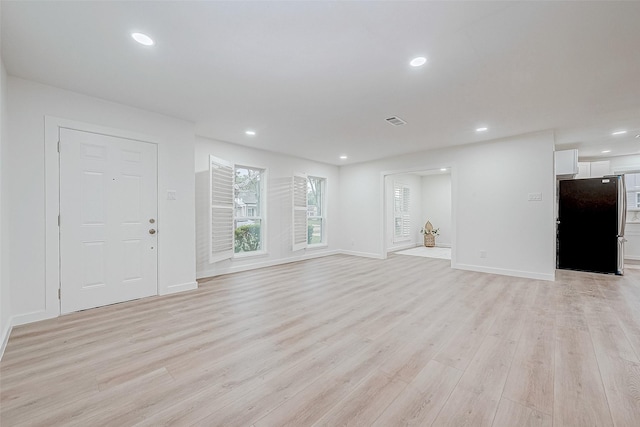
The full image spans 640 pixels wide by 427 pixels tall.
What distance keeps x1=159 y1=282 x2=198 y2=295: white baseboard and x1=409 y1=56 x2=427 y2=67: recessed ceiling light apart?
406 cm

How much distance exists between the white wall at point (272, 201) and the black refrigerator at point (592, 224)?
198 inches

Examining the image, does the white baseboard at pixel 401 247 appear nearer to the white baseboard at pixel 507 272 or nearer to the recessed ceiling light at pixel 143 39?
the white baseboard at pixel 507 272

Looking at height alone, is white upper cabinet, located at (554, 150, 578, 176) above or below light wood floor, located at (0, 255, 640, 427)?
above

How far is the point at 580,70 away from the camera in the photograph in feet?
8.55

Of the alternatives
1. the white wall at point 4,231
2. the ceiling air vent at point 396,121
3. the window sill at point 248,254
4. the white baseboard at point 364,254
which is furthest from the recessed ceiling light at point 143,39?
the white baseboard at point 364,254

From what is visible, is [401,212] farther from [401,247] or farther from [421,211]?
[421,211]

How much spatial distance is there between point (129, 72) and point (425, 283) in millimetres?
4797

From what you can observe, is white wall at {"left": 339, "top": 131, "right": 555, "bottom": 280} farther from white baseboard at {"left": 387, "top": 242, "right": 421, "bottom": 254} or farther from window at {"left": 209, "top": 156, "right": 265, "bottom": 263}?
window at {"left": 209, "top": 156, "right": 265, "bottom": 263}

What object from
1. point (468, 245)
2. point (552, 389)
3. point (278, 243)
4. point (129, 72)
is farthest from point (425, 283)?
point (129, 72)

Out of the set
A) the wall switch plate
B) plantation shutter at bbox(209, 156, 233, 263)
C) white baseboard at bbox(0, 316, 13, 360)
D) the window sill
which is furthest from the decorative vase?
white baseboard at bbox(0, 316, 13, 360)

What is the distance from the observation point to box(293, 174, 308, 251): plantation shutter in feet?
21.1

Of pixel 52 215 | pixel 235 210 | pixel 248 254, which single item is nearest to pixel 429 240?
pixel 248 254

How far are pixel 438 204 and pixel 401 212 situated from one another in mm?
1633

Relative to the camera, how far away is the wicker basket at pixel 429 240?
9.28 meters
